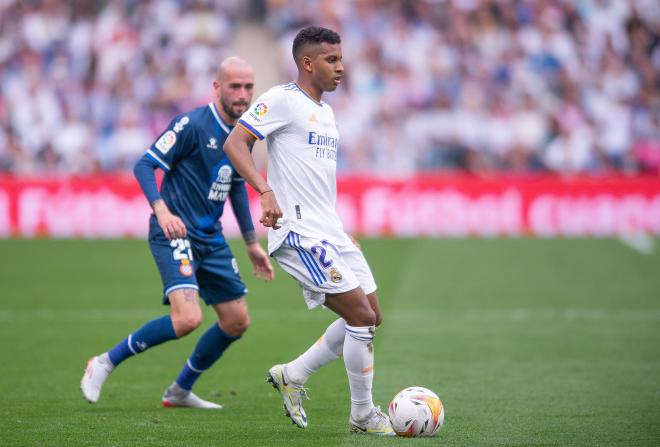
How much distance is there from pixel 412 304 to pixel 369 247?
21.2ft

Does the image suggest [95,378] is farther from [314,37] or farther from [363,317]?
[314,37]

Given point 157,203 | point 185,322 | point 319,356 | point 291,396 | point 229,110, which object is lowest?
point 291,396

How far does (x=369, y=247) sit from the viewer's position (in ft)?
67.4

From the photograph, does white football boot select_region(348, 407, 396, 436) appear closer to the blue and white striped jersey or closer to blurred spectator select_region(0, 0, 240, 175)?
the blue and white striped jersey

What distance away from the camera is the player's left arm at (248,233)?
8125 millimetres

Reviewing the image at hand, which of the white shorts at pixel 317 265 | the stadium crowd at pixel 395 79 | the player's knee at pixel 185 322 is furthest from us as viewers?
the stadium crowd at pixel 395 79

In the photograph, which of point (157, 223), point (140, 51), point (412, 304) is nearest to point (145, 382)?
point (157, 223)

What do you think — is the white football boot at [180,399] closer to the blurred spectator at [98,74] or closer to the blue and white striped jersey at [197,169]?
the blue and white striped jersey at [197,169]

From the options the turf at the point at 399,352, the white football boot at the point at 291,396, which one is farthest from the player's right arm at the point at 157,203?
the turf at the point at 399,352

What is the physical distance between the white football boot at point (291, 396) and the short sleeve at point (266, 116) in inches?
63.5

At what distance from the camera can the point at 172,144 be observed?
776 centimetres

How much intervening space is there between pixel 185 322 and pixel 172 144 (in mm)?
1289

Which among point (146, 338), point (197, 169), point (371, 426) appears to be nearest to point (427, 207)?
point (197, 169)

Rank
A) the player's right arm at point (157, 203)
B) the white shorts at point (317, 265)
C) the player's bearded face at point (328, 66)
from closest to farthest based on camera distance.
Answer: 1. the white shorts at point (317, 265)
2. the player's bearded face at point (328, 66)
3. the player's right arm at point (157, 203)
